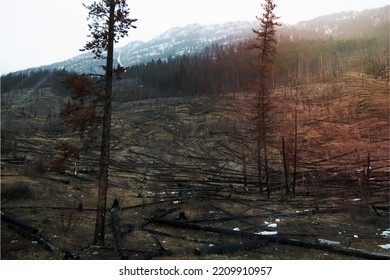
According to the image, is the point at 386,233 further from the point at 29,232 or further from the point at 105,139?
the point at 29,232

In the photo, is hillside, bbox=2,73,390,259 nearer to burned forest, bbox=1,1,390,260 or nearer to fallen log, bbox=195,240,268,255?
burned forest, bbox=1,1,390,260

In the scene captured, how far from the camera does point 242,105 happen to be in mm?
93938

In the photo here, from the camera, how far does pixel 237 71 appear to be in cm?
12644

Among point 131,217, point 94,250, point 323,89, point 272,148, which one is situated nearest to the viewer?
point 94,250

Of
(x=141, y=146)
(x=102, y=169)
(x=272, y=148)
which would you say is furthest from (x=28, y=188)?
(x=272, y=148)

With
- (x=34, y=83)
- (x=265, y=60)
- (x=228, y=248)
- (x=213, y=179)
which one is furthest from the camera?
(x=34, y=83)

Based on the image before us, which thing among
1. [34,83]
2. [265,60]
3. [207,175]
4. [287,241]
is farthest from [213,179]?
[34,83]

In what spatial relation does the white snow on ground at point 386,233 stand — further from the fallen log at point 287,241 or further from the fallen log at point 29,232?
the fallen log at point 29,232

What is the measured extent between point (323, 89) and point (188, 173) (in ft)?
255

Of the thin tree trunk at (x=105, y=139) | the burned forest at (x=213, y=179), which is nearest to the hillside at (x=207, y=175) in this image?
the burned forest at (x=213, y=179)

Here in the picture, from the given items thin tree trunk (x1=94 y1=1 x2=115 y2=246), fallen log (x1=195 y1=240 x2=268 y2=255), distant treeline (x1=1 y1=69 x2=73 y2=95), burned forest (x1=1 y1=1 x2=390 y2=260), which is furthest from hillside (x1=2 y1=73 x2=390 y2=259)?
distant treeline (x1=1 y1=69 x2=73 y2=95)

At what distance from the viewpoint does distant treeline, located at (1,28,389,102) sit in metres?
125

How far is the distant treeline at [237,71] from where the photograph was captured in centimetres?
12456
